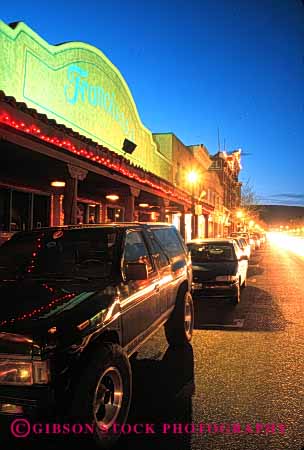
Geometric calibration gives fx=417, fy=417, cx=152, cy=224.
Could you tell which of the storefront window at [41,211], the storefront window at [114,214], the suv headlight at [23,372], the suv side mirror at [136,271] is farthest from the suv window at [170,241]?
the storefront window at [114,214]

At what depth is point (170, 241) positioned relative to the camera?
6648 millimetres

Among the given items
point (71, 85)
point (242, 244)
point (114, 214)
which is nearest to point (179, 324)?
point (71, 85)

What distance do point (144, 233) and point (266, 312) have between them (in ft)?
15.9

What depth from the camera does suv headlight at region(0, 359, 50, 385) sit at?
2.83 meters

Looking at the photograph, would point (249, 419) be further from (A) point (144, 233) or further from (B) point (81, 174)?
(B) point (81, 174)

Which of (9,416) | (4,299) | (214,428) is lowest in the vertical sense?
(214,428)

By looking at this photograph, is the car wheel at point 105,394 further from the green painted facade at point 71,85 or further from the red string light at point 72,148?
the green painted facade at point 71,85

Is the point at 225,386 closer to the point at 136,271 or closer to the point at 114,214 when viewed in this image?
the point at 136,271

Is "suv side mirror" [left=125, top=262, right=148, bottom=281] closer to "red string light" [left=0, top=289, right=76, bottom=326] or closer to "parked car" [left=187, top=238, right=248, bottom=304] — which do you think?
"red string light" [left=0, top=289, right=76, bottom=326]

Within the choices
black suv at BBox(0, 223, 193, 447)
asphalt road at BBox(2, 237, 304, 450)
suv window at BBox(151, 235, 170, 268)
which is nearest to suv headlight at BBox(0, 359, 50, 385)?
black suv at BBox(0, 223, 193, 447)

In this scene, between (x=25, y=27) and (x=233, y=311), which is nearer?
(x=233, y=311)

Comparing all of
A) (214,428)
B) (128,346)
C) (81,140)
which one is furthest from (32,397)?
(81,140)

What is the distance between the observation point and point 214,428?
3.80 m

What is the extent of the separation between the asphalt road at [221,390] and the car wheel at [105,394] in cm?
19
